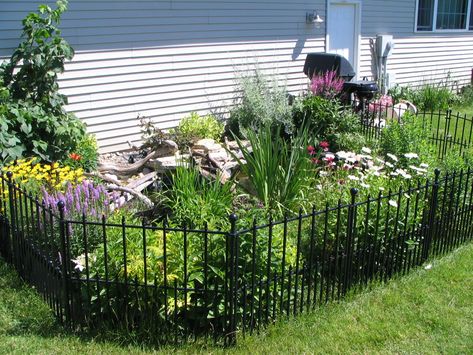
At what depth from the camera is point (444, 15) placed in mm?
14430

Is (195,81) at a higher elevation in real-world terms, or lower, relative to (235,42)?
lower

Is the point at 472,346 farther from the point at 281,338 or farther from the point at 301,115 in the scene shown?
the point at 301,115

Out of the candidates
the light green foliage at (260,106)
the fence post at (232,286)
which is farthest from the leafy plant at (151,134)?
the fence post at (232,286)

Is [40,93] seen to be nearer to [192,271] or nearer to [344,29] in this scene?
[192,271]

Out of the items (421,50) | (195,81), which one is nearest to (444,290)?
(195,81)

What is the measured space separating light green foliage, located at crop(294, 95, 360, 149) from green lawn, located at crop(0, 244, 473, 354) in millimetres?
2889

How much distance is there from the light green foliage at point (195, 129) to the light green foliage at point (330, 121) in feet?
4.55

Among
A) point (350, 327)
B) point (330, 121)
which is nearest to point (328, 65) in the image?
point (330, 121)

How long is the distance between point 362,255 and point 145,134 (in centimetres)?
437

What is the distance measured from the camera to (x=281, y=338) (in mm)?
3244

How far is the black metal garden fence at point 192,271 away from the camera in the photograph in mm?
3162

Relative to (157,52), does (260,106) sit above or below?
below

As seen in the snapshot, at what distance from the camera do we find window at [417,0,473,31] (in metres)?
13.6

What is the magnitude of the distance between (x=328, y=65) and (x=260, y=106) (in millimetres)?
1933
